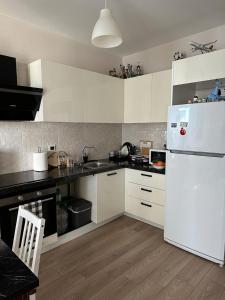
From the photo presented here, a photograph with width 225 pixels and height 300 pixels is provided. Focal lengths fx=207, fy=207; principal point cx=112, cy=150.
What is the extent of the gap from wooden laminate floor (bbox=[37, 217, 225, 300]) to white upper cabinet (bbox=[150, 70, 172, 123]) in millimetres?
1564

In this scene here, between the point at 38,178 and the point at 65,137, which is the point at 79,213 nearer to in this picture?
the point at 38,178

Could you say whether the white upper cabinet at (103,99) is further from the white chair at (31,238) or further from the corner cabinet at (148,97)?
the white chair at (31,238)

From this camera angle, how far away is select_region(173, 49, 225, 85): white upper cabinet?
1.99m

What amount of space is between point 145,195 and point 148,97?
4.44ft

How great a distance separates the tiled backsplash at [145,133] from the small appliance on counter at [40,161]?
61.9 inches

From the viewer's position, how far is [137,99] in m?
3.02

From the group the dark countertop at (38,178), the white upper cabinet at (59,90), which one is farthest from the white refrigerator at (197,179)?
the white upper cabinet at (59,90)

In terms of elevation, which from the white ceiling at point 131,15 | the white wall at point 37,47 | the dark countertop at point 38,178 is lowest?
the dark countertop at point 38,178

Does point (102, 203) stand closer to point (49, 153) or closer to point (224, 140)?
point (49, 153)

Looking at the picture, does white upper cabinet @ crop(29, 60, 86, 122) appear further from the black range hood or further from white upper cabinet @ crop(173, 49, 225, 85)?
white upper cabinet @ crop(173, 49, 225, 85)

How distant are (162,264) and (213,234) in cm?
58

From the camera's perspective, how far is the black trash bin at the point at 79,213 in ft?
8.39

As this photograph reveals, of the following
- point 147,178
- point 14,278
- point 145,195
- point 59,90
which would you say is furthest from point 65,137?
point 14,278

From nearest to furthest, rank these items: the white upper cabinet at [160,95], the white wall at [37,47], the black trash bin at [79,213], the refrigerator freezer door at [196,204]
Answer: the refrigerator freezer door at [196,204] → the white wall at [37,47] → the black trash bin at [79,213] → the white upper cabinet at [160,95]
